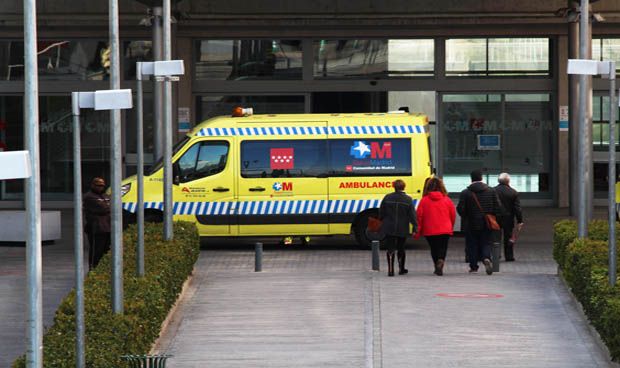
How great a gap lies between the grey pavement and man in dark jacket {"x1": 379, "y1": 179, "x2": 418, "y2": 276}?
0.43 m

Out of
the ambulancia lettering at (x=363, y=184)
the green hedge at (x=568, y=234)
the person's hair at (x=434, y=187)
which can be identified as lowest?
the green hedge at (x=568, y=234)

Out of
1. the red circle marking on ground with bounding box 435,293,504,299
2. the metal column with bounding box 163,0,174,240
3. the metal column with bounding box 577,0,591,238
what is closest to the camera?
the red circle marking on ground with bounding box 435,293,504,299

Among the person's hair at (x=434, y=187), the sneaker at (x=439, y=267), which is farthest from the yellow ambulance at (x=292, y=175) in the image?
the sneaker at (x=439, y=267)

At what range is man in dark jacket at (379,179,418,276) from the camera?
21.2 m

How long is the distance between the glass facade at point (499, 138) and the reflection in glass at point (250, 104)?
353 cm

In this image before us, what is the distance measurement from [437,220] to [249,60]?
48.1 feet

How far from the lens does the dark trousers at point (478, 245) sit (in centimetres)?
2192

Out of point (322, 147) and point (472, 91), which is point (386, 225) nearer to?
point (322, 147)

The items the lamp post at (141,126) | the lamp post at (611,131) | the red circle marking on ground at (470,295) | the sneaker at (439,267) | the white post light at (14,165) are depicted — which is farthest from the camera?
the sneaker at (439,267)

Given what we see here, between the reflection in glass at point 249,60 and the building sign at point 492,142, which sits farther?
the building sign at point 492,142

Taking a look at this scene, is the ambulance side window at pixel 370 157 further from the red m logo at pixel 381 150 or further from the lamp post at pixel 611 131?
the lamp post at pixel 611 131

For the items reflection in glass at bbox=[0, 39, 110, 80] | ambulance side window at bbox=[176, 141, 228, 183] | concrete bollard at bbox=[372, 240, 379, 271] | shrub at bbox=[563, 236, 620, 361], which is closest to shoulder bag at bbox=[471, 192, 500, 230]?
concrete bollard at bbox=[372, 240, 379, 271]

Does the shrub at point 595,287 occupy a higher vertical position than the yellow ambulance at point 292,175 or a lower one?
lower

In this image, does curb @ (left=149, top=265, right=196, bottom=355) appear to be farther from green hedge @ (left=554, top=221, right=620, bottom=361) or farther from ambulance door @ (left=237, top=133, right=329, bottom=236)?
green hedge @ (left=554, top=221, right=620, bottom=361)
